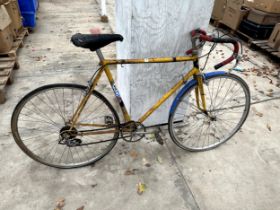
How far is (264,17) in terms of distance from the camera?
432 cm

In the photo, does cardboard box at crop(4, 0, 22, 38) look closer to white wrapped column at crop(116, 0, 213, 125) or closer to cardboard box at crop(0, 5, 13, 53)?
cardboard box at crop(0, 5, 13, 53)

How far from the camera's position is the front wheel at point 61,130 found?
1.99m

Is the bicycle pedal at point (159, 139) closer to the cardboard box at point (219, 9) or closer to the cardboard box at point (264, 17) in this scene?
the cardboard box at point (264, 17)

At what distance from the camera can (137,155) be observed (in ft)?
7.90

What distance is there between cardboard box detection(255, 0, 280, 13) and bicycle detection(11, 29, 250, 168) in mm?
1902

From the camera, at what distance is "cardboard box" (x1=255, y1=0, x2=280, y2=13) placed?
160 inches

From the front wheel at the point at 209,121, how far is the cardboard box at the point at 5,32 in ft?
8.92

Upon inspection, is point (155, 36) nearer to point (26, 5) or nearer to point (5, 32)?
point (5, 32)

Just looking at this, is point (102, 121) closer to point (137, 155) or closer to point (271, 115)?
point (137, 155)

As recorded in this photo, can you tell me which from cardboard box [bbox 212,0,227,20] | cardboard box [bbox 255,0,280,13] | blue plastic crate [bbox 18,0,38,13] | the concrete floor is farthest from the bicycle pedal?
cardboard box [bbox 212,0,227,20]

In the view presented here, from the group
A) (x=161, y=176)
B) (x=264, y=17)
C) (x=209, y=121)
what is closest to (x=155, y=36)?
(x=209, y=121)

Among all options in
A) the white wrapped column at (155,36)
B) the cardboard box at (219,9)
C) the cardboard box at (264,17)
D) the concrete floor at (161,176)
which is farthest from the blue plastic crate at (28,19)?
the cardboard box at (264,17)

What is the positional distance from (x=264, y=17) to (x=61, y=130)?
4.29m

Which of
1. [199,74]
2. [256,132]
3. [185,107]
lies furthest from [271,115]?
[199,74]
